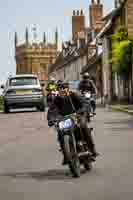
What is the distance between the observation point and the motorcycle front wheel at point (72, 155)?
1306 cm

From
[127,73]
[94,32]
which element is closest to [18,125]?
[127,73]

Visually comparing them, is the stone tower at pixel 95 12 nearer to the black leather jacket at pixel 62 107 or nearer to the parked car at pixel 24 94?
the parked car at pixel 24 94

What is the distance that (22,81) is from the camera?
40875 millimetres

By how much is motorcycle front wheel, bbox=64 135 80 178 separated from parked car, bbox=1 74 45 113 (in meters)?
26.5

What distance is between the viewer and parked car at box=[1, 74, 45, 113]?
39875 mm

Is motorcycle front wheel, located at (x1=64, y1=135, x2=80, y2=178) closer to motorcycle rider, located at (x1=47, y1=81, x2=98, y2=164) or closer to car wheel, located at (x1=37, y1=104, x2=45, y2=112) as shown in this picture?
motorcycle rider, located at (x1=47, y1=81, x2=98, y2=164)

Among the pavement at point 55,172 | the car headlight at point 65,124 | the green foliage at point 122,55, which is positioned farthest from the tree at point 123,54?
the car headlight at point 65,124

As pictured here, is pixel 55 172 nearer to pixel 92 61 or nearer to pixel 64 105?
pixel 64 105

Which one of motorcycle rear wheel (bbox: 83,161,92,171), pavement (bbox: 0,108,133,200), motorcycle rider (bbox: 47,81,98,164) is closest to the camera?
pavement (bbox: 0,108,133,200)

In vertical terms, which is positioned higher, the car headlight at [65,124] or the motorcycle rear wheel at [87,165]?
the car headlight at [65,124]

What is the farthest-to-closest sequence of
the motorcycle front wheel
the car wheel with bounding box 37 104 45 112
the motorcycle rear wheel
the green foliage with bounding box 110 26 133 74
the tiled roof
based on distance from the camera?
the tiled roof < the green foliage with bounding box 110 26 133 74 < the car wheel with bounding box 37 104 45 112 < the motorcycle rear wheel < the motorcycle front wheel

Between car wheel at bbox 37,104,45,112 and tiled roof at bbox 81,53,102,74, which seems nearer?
car wheel at bbox 37,104,45,112

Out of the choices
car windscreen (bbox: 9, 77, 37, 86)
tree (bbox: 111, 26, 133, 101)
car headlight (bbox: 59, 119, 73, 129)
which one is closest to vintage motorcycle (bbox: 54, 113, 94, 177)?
car headlight (bbox: 59, 119, 73, 129)

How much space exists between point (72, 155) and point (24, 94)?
88.1 ft
